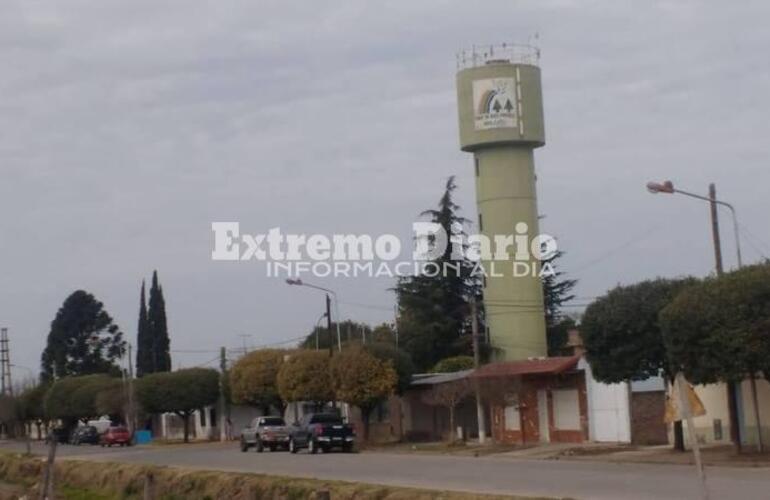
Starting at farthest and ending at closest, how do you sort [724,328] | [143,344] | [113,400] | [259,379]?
[143,344] → [113,400] → [259,379] → [724,328]

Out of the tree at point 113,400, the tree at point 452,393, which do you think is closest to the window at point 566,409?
the tree at point 452,393

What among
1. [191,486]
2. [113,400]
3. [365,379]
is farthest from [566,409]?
[113,400]

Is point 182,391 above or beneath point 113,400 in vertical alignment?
beneath

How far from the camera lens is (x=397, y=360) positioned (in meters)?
69.3

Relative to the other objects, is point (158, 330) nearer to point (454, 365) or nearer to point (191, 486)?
point (454, 365)

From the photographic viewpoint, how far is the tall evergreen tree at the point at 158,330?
113250mm

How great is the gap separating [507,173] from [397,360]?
38.6 ft

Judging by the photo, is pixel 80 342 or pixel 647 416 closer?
pixel 647 416

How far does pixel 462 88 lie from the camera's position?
75375 mm

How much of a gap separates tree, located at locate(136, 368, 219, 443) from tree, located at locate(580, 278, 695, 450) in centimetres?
4851

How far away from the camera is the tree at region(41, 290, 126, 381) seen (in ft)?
461

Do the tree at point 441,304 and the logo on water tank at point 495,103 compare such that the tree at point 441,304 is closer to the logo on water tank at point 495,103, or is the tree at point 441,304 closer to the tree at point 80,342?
the logo on water tank at point 495,103

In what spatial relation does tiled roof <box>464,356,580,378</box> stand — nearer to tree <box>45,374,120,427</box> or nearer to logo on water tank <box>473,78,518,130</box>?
logo on water tank <box>473,78,518,130</box>

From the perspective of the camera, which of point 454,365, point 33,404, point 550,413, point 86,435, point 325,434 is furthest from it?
point 33,404
